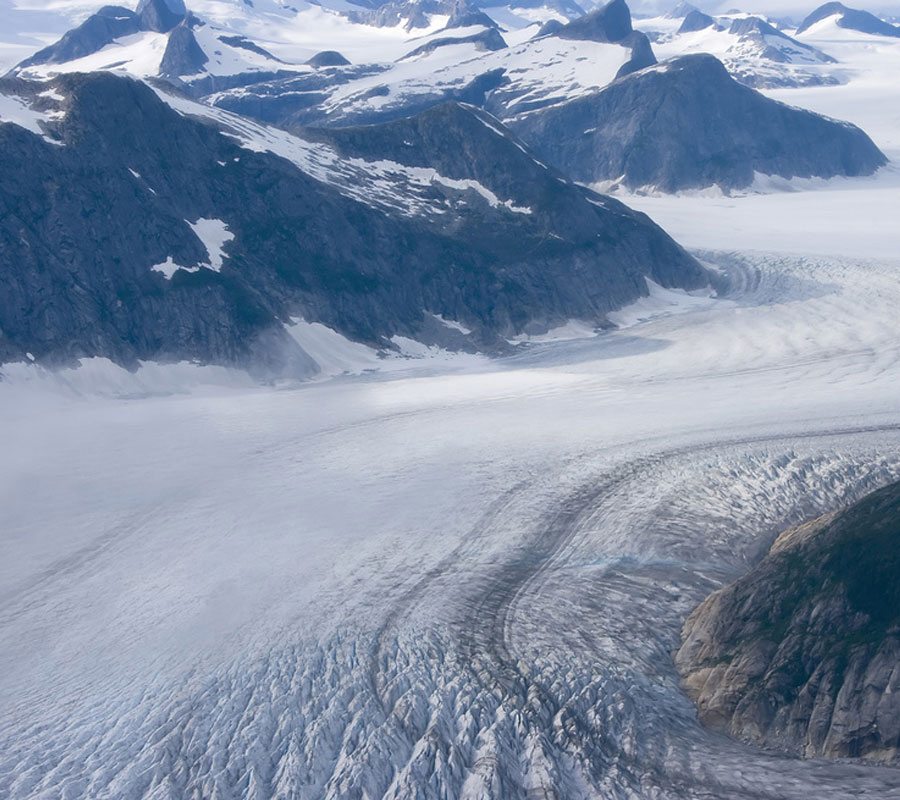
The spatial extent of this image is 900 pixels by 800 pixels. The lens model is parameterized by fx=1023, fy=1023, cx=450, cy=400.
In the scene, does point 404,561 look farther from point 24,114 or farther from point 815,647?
point 24,114

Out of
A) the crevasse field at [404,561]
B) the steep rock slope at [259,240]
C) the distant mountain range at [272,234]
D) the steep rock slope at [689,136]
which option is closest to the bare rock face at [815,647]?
the crevasse field at [404,561]

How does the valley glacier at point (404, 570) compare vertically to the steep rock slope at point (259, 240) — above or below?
below

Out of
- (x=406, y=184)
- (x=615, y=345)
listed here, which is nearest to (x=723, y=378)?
(x=615, y=345)

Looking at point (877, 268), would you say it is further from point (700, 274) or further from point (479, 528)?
point (479, 528)

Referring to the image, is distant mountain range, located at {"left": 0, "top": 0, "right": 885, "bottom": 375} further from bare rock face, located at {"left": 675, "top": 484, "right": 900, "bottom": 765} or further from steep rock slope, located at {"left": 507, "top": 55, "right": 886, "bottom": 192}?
steep rock slope, located at {"left": 507, "top": 55, "right": 886, "bottom": 192}

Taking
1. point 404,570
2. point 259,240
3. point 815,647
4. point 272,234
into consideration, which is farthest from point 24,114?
point 815,647

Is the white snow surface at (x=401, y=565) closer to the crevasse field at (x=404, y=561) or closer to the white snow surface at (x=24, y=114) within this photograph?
the crevasse field at (x=404, y=561)

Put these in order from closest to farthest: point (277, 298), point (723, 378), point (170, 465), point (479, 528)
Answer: point (479, 528) < point (170, 465) < point (723, 378) < point (277, 298)
